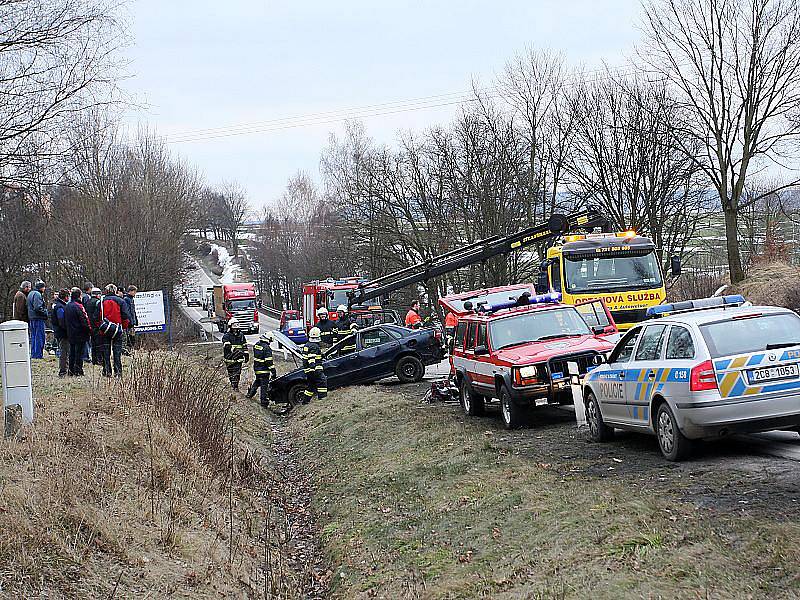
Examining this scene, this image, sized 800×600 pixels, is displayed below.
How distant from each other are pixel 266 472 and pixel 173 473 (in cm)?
452

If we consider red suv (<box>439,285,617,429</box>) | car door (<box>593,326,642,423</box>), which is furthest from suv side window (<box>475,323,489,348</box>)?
car door (<box>593,326,642,423</box>)

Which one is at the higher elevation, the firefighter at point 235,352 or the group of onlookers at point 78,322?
the group of onlookers at point 78,322

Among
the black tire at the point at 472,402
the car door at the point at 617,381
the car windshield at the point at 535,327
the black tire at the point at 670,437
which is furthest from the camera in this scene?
the black tire at the point at 472,402

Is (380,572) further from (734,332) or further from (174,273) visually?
(174,273)

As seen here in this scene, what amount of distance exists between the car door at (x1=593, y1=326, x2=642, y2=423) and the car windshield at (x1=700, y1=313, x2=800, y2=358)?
1562 mm

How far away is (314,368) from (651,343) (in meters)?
13.3

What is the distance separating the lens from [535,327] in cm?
1560

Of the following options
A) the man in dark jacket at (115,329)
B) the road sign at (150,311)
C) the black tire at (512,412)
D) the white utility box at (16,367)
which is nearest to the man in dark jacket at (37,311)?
the man in dark jacket at (115,329)

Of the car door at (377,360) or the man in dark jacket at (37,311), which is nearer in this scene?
the man in dark jacket at (37,311)

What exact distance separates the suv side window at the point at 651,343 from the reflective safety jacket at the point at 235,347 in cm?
1555

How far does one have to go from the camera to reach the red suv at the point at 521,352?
1415 centimetres

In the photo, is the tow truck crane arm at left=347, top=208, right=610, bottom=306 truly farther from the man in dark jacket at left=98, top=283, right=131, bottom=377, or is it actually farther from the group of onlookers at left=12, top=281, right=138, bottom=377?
the group of onlookers at left=12, top=281, right=138, bottom=377

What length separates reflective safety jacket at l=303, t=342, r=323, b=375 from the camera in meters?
23.0

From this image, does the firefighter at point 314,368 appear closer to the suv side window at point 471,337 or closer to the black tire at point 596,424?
the suv side window at point 471,337
